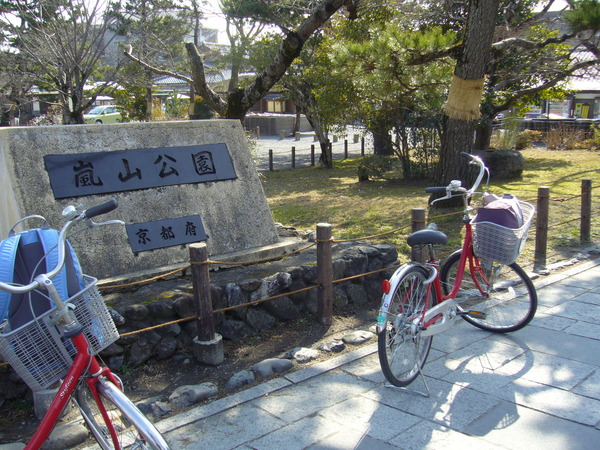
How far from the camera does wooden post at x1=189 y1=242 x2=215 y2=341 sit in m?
4.24

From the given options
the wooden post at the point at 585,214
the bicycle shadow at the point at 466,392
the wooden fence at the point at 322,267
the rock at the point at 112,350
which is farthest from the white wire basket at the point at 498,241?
the wooden post at the point at 585,214

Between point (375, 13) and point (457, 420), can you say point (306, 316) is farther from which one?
point (375, 13)

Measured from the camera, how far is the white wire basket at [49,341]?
2.37 meters

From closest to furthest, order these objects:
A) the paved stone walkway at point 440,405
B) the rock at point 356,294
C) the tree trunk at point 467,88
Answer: the paved stone walkway at point 440,405
the rock at point 356,294
the tree trunk at point 467,88

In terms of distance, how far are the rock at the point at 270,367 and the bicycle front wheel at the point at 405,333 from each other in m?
0.86

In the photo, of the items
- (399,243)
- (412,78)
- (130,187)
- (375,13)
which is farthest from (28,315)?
(375,13)

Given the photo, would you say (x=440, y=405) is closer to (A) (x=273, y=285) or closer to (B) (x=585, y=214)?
(A) (x=273, y=285)

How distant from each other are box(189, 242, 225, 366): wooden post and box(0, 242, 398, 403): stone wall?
27 cm

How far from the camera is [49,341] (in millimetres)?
2465

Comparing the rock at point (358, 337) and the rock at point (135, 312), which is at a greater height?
the rock at point (135, 312)

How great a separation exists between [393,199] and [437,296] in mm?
7126

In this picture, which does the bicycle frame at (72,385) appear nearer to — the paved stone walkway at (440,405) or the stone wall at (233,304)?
the paved stone walkway at (440,405)

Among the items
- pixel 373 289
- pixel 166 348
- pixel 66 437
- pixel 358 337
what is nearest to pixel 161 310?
pixel 166 348

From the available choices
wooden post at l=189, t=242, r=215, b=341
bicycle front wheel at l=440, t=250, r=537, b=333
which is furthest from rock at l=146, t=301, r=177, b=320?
bicycle front wheel at l=440, t=250, r=537, b=333
